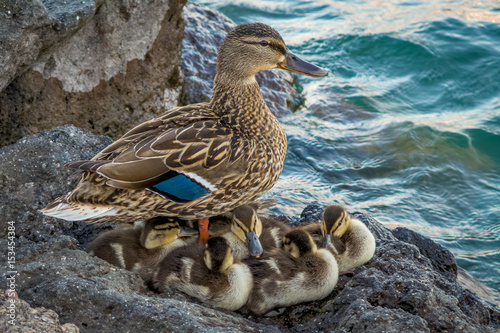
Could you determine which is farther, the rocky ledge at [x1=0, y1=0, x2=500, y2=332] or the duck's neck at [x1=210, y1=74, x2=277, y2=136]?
the duck's neck at [x1=210, y1=74, x2=277, y2=136]

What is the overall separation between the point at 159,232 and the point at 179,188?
31 centimetres

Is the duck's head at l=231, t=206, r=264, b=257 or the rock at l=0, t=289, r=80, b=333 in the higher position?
the rock at l=0, t=289, r=80, b=333

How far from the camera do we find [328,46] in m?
9.40

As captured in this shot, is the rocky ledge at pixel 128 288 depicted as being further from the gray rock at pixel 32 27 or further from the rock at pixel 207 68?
the rock at pixel 207 68

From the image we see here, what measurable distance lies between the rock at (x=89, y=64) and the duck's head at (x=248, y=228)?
1921 millimetres

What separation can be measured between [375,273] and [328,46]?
6.25 metres

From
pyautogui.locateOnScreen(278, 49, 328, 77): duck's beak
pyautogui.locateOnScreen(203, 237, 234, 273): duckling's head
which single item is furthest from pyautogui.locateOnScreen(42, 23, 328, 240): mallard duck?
pyautogui.locateOnScreen(203, 237, 234, 273): duckling's head

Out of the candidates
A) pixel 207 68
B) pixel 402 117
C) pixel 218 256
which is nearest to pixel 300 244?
pixel 218 256

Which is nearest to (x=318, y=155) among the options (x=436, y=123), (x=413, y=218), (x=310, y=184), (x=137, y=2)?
(x=310, y=184)

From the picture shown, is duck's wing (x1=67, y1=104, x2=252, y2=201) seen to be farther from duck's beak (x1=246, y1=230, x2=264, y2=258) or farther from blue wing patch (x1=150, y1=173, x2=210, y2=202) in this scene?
duck's beak (x1=246, y1=230, x2=264, y2=258)

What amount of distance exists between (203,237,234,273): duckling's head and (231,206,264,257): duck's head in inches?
8.2

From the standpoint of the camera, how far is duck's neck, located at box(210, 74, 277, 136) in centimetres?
448

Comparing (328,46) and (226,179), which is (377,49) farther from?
(226,179)

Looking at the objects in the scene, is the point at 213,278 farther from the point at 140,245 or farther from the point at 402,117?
the point at 402,117
